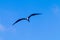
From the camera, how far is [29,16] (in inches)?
2714

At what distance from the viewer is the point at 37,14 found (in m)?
67.4

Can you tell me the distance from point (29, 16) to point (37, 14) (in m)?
2.43

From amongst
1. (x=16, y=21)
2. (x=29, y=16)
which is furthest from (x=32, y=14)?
(x=16, y=21)

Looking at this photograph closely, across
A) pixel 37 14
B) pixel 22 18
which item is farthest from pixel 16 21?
pixel 37 14

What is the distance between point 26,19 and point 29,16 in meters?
1.08

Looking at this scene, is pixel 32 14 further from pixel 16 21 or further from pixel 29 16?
pixel 16 21

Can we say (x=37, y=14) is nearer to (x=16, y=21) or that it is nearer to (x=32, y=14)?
(x=32, y=14)

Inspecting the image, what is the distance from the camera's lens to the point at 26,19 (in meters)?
69.4

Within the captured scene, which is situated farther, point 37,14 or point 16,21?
point 16,21

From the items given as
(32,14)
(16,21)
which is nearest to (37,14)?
(32,14)

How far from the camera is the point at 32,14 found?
68.0m

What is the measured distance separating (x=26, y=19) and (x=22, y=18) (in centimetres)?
175

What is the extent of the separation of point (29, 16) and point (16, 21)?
4460 mm

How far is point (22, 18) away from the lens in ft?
Result: 232
